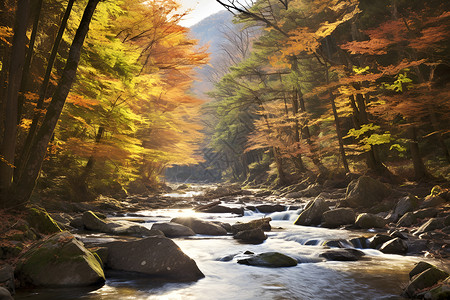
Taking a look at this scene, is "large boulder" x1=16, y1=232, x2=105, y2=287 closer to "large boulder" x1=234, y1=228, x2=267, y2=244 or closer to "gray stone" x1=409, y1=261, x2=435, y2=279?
"gray stone" x1=409, y1=261, x2=435, y2=279

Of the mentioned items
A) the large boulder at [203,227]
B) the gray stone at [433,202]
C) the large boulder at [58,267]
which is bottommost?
the gray stone at [433,202]

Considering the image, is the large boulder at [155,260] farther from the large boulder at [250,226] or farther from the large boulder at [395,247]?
the large boulder at [250,226]

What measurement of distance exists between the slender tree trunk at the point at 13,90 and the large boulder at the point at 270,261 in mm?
4393

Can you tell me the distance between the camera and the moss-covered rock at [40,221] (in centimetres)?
665

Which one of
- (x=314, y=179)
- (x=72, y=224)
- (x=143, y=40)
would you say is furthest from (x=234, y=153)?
(x=72, y=224)

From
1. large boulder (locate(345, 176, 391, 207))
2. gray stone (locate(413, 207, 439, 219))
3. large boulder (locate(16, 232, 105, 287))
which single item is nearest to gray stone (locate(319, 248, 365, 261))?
gray stone (locate(413, 207, 439, 219))

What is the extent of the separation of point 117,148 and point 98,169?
85.4 inches

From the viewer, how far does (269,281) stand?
211 inches

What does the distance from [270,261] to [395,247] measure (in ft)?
8.57

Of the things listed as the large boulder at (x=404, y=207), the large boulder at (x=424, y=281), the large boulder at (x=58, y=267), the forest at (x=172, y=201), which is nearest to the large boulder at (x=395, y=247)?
the forest at (x=172, y=201)

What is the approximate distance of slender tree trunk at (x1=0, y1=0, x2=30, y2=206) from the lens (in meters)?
6.32

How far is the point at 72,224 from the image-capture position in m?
9.32

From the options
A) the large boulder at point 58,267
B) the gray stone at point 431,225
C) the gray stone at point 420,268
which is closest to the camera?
the large boulder at point 58,267

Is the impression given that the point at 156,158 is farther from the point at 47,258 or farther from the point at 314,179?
the point at 47,258
